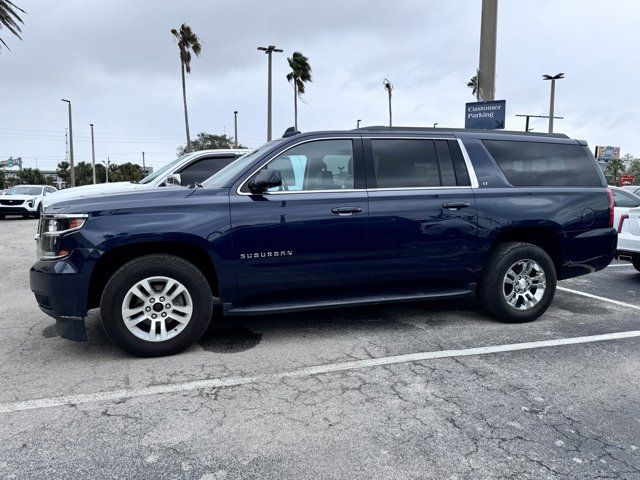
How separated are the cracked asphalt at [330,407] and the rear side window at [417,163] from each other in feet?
4.69

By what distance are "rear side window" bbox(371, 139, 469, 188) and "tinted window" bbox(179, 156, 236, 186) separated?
393 cm

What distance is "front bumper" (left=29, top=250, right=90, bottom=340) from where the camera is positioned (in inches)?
147

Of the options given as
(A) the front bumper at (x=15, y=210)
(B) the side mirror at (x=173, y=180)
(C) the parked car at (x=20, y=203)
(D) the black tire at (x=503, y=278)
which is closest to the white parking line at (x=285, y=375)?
(D) the black tire at (x=503, y=278)

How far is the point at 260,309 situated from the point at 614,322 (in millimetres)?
3661

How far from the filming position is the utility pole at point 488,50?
30.5ft

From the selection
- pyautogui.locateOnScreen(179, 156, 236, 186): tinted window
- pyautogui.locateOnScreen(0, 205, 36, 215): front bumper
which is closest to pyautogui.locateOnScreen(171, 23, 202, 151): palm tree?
pyautogui.locateOnScreen(0, 205, 36, 215): front bumper

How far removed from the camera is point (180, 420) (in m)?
2.95

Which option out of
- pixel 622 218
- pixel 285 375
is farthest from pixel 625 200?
pixel 285 375

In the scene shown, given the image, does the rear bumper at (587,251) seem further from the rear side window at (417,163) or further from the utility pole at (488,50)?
the utility pole at (488,50)

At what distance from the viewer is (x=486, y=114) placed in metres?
9.45

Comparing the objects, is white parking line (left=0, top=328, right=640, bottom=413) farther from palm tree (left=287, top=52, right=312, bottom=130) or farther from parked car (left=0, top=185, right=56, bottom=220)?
palm tree (left=287, top=52, right=312, bottom=130)

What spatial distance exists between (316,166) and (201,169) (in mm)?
4053

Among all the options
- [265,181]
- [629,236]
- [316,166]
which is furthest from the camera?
[629,236]

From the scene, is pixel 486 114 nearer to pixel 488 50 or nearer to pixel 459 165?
pixel 488 50
